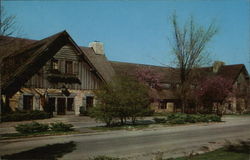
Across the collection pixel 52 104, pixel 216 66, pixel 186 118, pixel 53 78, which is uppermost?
pixel 216 66

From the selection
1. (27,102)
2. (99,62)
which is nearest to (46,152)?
(27,102)

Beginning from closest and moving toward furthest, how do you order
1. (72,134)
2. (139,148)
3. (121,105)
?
1. (139,148)
2. (72,134)
3. (121,105)

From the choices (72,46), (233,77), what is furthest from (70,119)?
(233,77)

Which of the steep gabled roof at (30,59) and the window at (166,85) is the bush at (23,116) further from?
the window at (166,85)

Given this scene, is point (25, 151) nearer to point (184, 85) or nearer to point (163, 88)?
point (184, 85)

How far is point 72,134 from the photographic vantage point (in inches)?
691

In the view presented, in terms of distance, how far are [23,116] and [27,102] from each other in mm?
3856

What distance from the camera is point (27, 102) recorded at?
29438 mm

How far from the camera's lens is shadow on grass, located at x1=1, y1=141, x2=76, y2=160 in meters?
10.7

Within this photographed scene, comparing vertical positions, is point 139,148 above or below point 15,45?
below

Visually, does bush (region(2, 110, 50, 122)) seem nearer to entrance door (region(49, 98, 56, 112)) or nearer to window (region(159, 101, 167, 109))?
entrance door (region(49, 98, 56, 112))

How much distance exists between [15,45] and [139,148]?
14126mm

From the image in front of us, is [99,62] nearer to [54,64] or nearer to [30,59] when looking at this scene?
[54,64]

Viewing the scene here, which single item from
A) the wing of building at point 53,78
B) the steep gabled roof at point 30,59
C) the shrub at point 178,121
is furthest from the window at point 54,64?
the shrub at point 178,121
